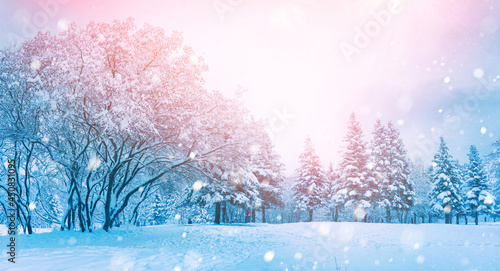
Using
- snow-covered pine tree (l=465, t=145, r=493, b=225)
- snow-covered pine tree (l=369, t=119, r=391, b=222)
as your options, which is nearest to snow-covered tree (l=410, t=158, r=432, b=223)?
snow-covered pine tree (l=465, t=145, r=493, b=225)

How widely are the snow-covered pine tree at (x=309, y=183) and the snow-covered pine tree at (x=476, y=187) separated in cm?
2274

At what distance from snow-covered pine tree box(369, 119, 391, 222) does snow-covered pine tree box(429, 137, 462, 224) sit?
9594 mm

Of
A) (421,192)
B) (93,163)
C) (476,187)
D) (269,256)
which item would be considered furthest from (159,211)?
(476,187)

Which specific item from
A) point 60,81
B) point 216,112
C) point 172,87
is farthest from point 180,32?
point 60,81

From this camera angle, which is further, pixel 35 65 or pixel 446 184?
pixel 446 184

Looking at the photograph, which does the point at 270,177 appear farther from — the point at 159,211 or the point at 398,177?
the point at 159,211

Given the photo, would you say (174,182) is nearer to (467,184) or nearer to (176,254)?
(176,254)

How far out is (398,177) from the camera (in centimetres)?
3419

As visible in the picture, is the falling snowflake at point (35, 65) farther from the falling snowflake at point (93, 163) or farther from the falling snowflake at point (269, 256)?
the falling snowflake at point (269, 256)

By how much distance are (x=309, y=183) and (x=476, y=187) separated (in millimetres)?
25778

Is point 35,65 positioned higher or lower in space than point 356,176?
higher

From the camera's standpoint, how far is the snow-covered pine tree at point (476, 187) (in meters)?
40.9

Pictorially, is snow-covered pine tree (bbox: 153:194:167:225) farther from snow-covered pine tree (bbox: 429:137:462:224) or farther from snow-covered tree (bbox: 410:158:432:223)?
snow-covered pine tree (bbox: 429:137:462:224)

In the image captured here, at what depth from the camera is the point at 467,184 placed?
141ft
